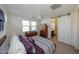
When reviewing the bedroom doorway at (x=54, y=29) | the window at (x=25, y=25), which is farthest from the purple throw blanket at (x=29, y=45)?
the bedroom doorway at (x=54, y=29)

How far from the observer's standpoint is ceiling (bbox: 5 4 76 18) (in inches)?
40.9

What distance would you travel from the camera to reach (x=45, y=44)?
3.89ft

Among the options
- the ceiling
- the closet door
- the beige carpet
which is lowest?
the beige carpet

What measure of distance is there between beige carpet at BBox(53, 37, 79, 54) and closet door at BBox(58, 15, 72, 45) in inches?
2.3

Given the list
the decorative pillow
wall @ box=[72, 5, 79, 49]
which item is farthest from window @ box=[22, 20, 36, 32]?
wall @ box=[72, 5, 79, 49]

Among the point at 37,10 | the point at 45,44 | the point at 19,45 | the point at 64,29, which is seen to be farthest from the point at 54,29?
the point at 19,45

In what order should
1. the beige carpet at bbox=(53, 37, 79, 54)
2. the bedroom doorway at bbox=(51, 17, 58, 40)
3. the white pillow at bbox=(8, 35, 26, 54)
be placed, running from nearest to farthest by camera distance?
the white pillow at bbox=(8, 35, 26, 54)
the beige carpet at bbox=(53, 37, 79, 54)
the bedroom doorway at bbox=(51, 17, 58, 40)

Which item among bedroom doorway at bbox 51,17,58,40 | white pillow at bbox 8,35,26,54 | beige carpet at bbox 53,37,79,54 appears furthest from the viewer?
bedroom doorway at bbox 51,17,58,40

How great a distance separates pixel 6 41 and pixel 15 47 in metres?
0.22

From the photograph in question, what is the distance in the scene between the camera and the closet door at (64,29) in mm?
1157

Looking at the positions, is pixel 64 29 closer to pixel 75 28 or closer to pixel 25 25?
pixel 75 28

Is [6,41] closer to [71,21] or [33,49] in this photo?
[33,49]

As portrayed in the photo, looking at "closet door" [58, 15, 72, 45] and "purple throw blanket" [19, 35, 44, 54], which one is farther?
"closet door" [58, 15, 72, 45]

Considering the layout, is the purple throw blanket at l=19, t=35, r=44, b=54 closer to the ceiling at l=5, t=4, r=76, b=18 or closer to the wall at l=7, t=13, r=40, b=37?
the wall at l=7, t=13, r=40, b=37
